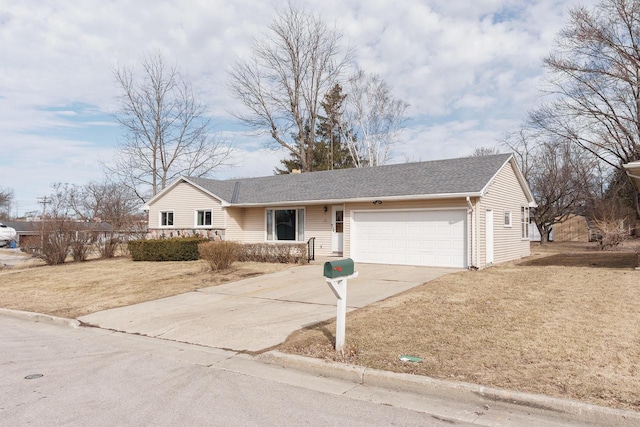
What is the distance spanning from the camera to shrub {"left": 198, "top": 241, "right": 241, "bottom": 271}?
14375mm

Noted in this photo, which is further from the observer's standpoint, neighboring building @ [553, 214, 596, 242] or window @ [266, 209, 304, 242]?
neighboring building @ [553, 214, 596, 242]

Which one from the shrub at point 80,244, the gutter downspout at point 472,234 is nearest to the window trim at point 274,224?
the gutter downspout at point 472,234

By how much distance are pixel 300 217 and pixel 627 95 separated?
20.6 m

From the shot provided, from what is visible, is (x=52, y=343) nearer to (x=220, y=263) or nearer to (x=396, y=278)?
(x=220, y=263)

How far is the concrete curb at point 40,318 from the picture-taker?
8.51 m

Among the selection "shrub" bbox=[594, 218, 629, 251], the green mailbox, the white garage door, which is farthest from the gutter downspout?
"shrub" bbox=[594, 218, 629, 251]

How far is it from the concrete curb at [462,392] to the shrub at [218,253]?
8.98 m

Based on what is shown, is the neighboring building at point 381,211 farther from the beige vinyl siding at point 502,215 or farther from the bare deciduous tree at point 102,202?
the bare deciduous tree at point 102,202

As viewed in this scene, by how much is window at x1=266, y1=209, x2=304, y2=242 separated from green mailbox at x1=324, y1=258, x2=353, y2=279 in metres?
14.2

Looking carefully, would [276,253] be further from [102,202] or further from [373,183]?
[102,202]

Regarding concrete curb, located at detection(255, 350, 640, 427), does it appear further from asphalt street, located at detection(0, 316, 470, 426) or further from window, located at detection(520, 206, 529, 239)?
window, located at detection(520, 206, 529, 239)

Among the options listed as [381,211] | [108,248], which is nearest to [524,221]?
[381,211]

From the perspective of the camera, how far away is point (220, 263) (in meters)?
14.6

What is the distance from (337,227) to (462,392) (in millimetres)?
14814
